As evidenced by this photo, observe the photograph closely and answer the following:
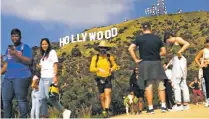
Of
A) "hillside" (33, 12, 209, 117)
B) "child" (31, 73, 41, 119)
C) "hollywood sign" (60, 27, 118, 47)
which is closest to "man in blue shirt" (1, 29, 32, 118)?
"child" (31, 73, 41, 119)

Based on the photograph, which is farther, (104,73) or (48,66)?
(104,73)

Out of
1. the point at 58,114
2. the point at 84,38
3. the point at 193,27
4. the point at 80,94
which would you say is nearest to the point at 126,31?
the point at 84,38

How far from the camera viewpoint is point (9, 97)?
787 cm

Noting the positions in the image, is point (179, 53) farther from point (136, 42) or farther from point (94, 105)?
point (94, 105)

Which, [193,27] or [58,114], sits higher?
[193,27]

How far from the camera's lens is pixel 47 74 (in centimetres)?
839

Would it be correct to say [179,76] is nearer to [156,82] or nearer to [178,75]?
[178,75]

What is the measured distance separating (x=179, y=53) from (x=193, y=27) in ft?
283

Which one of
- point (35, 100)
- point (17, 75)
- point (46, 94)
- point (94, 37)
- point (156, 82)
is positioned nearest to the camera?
point (17, 75)

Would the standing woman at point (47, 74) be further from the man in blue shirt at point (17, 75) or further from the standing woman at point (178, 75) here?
the standing woman at point (178, 75)

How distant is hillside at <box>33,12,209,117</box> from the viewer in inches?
949

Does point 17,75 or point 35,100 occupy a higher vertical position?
point 17,75

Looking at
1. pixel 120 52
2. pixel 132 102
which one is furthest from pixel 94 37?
pixel 132 102

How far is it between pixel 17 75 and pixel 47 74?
2.35 ft
